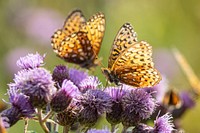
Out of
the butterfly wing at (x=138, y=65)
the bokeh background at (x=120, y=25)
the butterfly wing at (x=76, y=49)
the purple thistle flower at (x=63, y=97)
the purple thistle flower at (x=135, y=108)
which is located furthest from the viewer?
the bokeh background at (x=120, y=25)

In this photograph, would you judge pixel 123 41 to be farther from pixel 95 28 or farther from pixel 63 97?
pixel 63 97

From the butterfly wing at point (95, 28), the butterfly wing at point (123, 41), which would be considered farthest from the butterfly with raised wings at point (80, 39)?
the butterfly wing at point (123, 41)

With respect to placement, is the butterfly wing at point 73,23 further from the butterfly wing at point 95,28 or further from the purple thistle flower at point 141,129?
the purple thistle flower at point 141,129

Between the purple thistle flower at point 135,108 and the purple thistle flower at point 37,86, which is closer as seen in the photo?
the purple thistle flower at point 37,86

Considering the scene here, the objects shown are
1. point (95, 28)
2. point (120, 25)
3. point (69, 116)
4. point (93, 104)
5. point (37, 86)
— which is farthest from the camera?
point (120, 25)

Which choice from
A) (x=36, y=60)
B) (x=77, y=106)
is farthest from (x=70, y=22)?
(x=77, y=106)

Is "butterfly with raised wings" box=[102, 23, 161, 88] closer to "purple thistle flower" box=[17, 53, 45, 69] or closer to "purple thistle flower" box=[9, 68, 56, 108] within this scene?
"purple thistle flower" box=[17, 53, 45, 69]

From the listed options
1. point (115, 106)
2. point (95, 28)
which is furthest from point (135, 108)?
point (95, 28)

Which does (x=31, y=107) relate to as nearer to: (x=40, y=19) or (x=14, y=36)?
(x=14, y=36)
